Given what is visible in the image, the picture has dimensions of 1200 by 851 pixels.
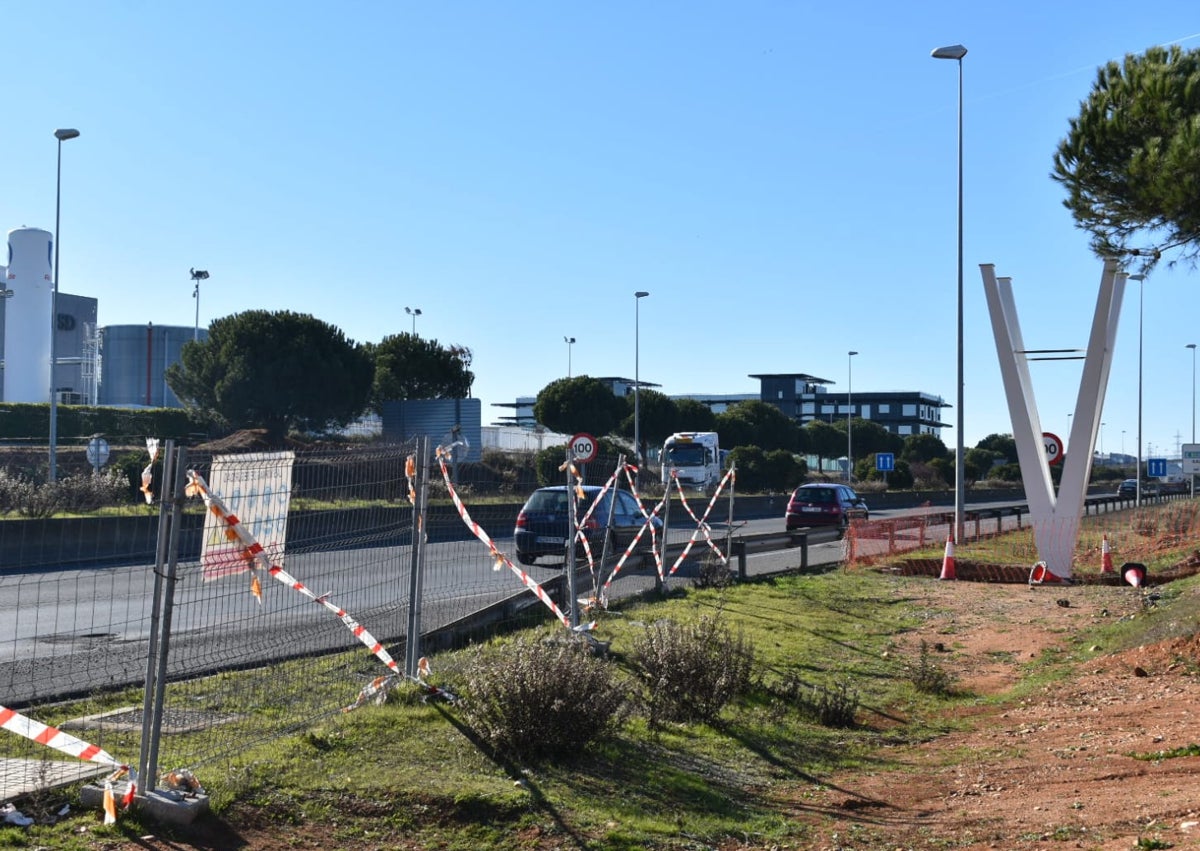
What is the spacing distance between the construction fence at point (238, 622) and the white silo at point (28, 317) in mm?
54985

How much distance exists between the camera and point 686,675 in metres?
8.52

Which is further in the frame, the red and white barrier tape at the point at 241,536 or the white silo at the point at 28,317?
the white silo at the point at 28,317

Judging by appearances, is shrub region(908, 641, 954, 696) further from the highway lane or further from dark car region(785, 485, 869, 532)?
dark car region(785, 485, 869, 532)

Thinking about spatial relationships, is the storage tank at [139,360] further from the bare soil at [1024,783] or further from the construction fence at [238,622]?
the bare soil at [1024,783]

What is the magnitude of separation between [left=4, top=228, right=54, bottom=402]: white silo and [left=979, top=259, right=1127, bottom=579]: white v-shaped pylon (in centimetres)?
5451

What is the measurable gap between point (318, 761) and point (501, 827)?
121 cm

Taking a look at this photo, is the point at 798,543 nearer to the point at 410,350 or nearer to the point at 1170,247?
the point at 1170,247

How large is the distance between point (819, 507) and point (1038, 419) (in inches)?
490

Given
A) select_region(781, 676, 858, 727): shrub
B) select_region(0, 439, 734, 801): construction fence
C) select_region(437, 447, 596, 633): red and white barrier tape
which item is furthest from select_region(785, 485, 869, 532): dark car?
select_region(781, 676, 858, 727): shrub

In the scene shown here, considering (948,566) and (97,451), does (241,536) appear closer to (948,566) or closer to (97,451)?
(948,566)

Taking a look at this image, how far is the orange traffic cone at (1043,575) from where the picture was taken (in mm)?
20109

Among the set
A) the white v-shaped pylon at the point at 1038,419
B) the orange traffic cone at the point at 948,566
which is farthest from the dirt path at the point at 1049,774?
the white v-shaped pylon at the point at 1038,419

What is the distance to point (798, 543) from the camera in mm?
21344

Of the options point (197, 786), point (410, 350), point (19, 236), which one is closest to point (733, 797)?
point (197, 786)
